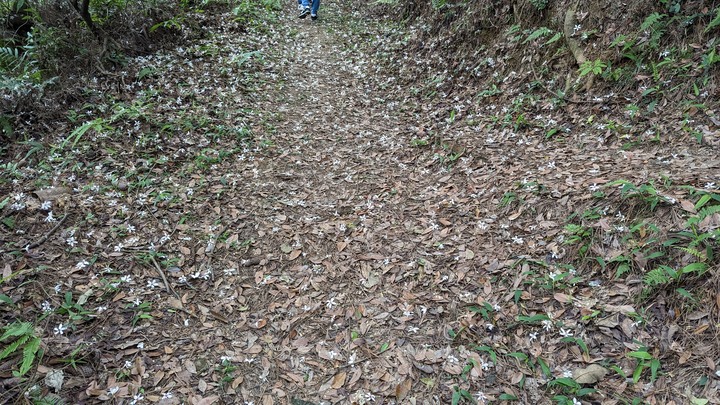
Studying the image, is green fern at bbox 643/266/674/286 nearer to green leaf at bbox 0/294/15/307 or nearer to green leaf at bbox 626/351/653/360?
green leaf at bbox 626/351/653/360

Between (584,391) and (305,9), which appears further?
(305,9)

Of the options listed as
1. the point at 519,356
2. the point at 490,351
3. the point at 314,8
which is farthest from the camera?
the point at 314,8

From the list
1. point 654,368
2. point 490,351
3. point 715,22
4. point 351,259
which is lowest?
point 490,351

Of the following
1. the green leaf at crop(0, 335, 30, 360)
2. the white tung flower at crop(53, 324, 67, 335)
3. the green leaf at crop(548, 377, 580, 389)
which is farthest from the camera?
the white tung flower at crop(53, 324, 67, 335)

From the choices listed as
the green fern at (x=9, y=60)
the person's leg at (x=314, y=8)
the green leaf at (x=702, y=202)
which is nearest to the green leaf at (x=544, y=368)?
the green leaf at (x=702, y=202)

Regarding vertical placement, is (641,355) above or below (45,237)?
below

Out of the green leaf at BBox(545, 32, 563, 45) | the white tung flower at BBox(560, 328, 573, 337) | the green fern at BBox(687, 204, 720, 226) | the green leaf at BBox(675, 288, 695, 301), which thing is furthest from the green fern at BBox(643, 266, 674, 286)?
the green leaf at BBox(545, 32, 563, 45)

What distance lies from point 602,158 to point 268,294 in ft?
16.6

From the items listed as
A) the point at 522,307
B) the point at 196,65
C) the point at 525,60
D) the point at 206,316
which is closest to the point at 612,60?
the point at 525,60

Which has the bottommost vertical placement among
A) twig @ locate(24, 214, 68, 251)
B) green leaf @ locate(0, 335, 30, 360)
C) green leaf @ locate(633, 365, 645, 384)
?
green leaf @ locate(633, 365, 645, 384)

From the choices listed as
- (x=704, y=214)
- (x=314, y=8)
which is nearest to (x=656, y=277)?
(x=704, y=214)

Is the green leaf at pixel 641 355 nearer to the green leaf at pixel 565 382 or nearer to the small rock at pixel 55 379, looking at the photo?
the green leaf at pixel 565 382

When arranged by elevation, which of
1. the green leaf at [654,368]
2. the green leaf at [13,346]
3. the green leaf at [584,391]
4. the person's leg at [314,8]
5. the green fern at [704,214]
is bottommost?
the green leaf at [584,391]

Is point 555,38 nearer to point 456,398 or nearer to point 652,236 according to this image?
point 652,236
